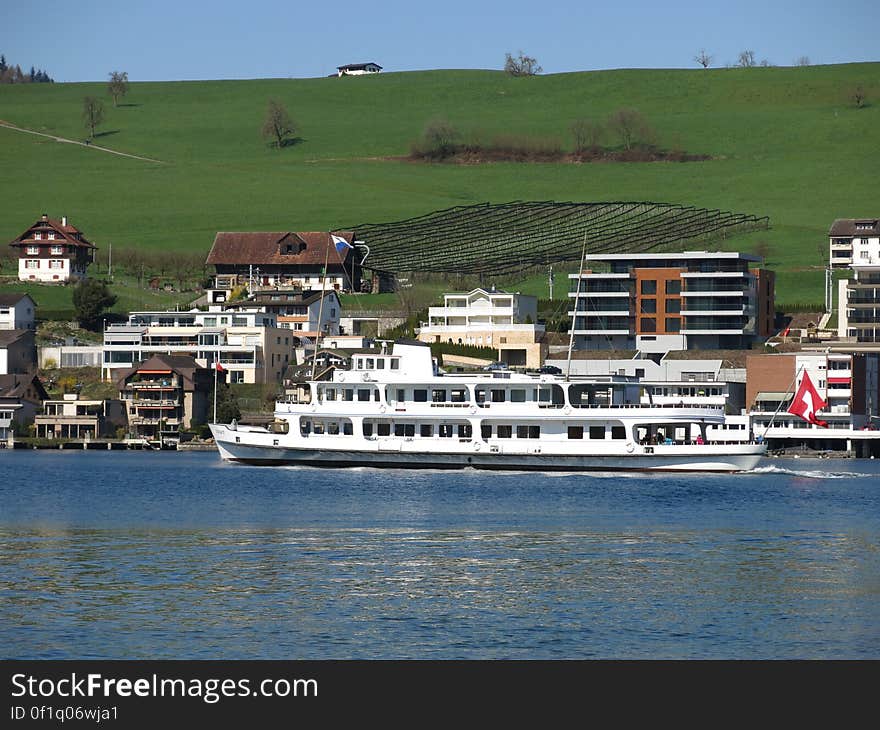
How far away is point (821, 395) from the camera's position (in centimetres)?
12644

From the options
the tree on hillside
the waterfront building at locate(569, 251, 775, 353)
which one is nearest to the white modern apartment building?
the tree on hillside

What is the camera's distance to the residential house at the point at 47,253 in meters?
171

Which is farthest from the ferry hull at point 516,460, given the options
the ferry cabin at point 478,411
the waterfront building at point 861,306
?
the waterfront building at point 861,306

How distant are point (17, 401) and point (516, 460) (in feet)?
179

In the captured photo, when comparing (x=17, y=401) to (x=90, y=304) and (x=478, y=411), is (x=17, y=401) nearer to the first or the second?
(x=90, y=304)

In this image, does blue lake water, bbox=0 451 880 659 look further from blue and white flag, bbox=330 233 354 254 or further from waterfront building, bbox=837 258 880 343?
blue and white flag, bbox=330 233 354 254

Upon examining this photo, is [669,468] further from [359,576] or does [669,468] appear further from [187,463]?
[359,576]

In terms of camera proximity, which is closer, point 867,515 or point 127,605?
point 127,605

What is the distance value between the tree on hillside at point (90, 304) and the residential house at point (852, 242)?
81.1m

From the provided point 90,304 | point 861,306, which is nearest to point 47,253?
point 90,304

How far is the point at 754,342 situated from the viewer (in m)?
150
